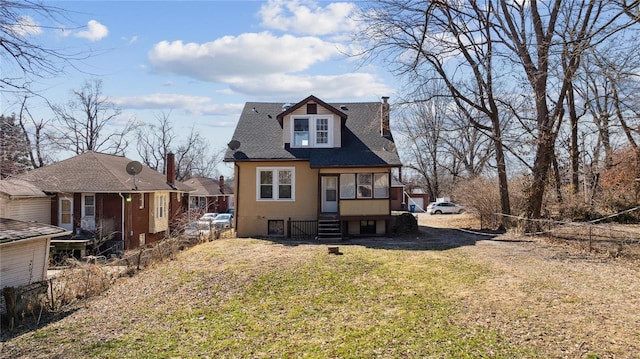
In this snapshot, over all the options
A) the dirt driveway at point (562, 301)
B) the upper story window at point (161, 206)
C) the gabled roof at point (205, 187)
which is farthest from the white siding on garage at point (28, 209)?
the gabled roof at point (205, 187)

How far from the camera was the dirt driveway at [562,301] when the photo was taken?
24.0 feet

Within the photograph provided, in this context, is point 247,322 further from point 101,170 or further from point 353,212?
point 101,170

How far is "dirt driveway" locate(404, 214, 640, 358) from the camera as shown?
7.31 metres

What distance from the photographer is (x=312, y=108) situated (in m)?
22.0

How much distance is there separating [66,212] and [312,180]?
45.0ft

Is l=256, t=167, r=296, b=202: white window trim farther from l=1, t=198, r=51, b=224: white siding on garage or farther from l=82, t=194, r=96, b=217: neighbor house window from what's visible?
l=1, t=198, r=51, b=224: white siding on garage

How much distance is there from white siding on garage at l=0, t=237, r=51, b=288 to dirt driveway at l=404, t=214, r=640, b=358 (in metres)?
12.9

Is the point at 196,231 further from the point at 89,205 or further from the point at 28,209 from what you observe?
the point at 28,209

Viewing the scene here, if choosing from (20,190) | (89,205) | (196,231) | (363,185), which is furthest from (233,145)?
(20,190)

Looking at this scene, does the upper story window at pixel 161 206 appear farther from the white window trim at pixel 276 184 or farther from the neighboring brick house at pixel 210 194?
the neighboring brick house at pixel 210 194

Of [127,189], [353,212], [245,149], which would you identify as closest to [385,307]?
[353,212]

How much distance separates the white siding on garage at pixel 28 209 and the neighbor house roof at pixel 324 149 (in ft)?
34.2

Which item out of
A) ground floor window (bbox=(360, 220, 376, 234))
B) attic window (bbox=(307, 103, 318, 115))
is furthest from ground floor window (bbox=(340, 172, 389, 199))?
attic window (bbox=(307, 103, 318, 115))

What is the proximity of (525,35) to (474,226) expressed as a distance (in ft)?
36.0
